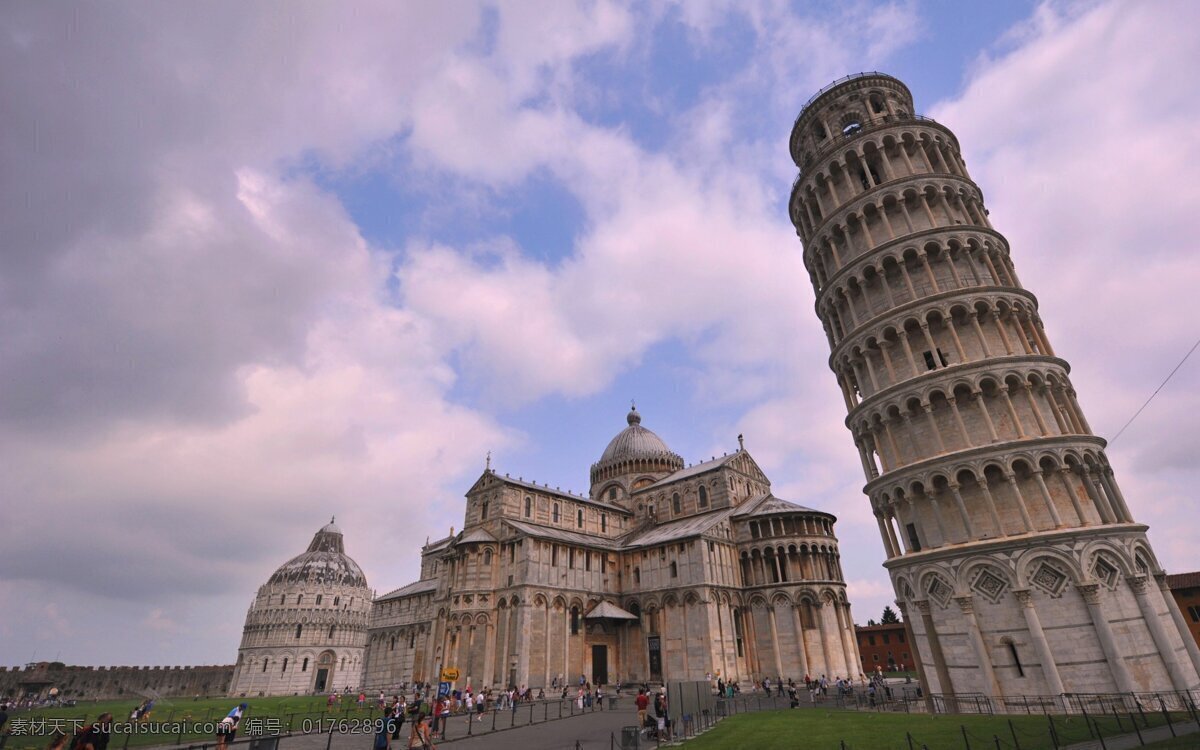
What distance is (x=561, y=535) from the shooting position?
4669cm

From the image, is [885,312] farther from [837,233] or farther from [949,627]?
[949,627]

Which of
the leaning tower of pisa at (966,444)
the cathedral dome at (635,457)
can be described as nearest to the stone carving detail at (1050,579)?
the leaning tower of pisa at (966,444)

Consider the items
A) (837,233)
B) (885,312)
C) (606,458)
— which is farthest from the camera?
(606,458)

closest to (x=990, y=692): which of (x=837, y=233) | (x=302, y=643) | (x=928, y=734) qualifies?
(x=928, y=734)

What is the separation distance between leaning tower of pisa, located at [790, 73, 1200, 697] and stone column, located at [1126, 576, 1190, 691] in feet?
0.20

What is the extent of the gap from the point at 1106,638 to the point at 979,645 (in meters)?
3.69

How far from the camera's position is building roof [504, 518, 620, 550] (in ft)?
143

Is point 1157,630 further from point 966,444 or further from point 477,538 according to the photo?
point 477,538

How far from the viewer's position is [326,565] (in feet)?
302

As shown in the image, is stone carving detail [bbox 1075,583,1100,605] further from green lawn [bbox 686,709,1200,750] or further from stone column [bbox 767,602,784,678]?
stone column [bbox 767,602,784,678]

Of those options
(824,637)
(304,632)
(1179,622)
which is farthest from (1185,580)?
(304,632)

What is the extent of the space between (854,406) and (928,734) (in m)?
15.5

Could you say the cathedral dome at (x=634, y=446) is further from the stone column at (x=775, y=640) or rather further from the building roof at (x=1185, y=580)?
the building roof at (x=1185, y=580)

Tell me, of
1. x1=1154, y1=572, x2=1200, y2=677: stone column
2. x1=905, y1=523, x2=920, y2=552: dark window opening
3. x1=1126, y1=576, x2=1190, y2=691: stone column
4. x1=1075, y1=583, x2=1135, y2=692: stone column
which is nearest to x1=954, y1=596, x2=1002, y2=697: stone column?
x1=905, y1=523, x2=920, y2=552: dark window opening
